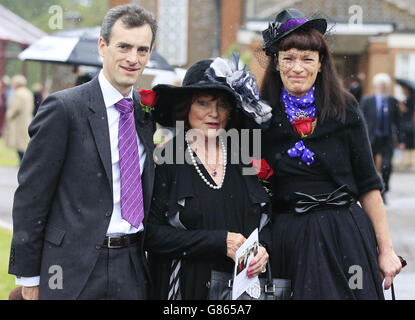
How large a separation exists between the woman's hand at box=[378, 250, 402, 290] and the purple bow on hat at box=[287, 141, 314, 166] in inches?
25.1

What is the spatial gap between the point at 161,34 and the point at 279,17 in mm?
22375

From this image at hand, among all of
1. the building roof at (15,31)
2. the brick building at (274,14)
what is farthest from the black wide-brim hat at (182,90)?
the building roof at (15,31)

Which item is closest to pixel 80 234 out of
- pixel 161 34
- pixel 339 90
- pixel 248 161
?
pixel 248 161

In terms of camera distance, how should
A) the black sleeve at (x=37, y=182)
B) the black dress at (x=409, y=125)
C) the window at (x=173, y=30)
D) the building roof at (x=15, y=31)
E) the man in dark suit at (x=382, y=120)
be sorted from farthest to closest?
the window at (x=173, y=30) → the building roof at (x=15, y=31) → the black dress at (x=409, y=125) → the man in dark suit at (x=382, y=120) → the black sleeve at (x=37, y=182)

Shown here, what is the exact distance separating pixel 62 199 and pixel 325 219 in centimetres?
134

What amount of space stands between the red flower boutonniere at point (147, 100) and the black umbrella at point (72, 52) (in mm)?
3203

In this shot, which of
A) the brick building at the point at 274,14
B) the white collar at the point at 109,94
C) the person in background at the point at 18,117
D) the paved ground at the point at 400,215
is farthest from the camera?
the brick building at the point at 274,14

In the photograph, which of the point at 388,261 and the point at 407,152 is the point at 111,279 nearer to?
the point at 388,261

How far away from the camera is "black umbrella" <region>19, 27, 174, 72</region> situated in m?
6.61

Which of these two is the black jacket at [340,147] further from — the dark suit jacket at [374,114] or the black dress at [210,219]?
the dark suit jacket at [374,114]

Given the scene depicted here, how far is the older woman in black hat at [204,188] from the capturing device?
9.96 feet

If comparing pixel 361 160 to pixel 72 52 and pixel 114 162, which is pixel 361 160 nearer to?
pixel 114 162

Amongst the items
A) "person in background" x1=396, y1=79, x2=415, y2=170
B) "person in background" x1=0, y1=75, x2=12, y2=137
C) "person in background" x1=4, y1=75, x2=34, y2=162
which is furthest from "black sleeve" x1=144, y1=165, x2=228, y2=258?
"person in background" x1=0, y1=75, x2=12, y2=137

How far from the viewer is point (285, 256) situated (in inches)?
124
